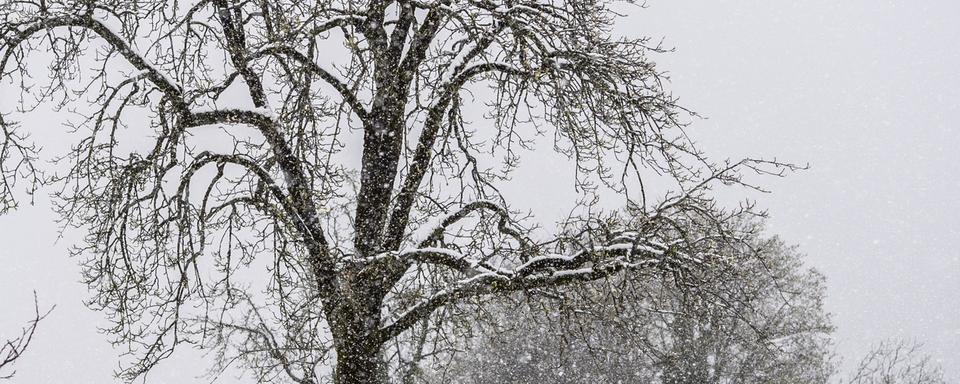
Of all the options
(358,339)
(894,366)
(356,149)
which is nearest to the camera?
(358,339)

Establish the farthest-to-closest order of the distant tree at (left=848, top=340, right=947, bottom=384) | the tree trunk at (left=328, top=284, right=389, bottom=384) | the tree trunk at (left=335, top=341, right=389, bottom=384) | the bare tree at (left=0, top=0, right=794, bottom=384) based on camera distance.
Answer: the distant tree at (left=848, top=340, right=947, bottom=384) < the tree trunk at (left=335, top=341, right=389, bottom=384) < the tree trunk at (left=328, top=284, right=389, bottom=384) < the bare tree at (left=0, top=0, right=794, bottom=384)

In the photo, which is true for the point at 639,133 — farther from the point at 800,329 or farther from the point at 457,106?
the point at 800,329

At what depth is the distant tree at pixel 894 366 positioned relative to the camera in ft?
65.4

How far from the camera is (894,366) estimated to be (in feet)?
68.5

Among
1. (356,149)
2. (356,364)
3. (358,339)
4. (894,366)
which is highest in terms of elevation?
(894,366)

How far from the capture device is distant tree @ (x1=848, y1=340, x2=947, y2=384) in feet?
65.4

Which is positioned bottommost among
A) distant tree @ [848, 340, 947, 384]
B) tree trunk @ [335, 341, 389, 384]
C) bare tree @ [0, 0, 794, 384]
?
tree trunk @ [335, 341, 389, 384]

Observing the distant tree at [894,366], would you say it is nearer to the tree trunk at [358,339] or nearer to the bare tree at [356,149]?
the bare tree at [356,149]

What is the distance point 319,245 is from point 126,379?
2.82 meters

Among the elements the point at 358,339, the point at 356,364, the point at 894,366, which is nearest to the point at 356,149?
the point at 358,339

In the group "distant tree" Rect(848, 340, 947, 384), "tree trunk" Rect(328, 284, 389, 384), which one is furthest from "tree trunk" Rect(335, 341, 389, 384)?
"distant tree" Rect(848, 340, 947, 384)

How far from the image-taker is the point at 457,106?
8820mm

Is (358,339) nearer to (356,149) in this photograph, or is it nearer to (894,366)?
(356,149)

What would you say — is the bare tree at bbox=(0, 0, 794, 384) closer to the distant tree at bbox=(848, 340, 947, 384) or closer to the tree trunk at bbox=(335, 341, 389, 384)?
the tree trunk at bbox=(335, 341, 389, 384)
